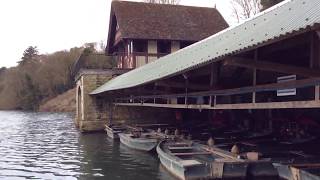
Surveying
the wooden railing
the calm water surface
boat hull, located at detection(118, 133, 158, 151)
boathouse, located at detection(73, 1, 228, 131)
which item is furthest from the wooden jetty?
the wooden railing

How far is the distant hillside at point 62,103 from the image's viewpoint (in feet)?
192

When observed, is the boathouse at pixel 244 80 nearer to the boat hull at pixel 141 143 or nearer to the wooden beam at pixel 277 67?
the wooden beam at pixel 277 67

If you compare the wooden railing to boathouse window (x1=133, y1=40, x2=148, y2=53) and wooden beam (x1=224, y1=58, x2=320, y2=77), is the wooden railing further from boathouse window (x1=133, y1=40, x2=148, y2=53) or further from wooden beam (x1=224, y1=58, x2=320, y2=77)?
wooden beam (x1=224, y1=58, x2=320, y2=77)

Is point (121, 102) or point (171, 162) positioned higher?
point (121, 102)

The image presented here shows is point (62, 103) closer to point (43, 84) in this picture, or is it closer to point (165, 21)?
point (43, 84)

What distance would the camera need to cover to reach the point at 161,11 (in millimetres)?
30453

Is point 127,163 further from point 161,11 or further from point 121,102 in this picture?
point 161,11

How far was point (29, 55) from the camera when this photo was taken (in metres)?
79.8

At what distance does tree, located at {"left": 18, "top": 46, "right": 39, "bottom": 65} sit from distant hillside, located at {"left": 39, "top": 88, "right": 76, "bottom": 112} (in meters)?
15.7

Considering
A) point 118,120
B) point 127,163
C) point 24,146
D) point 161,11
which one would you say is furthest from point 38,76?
point 127,163

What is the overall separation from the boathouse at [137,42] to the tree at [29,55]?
47.2m

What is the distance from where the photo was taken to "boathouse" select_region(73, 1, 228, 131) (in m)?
24.0

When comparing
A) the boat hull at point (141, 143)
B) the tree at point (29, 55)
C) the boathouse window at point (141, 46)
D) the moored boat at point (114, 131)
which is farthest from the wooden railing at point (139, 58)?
the tree at point (29, 55)

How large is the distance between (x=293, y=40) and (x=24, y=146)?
44.2 feet
